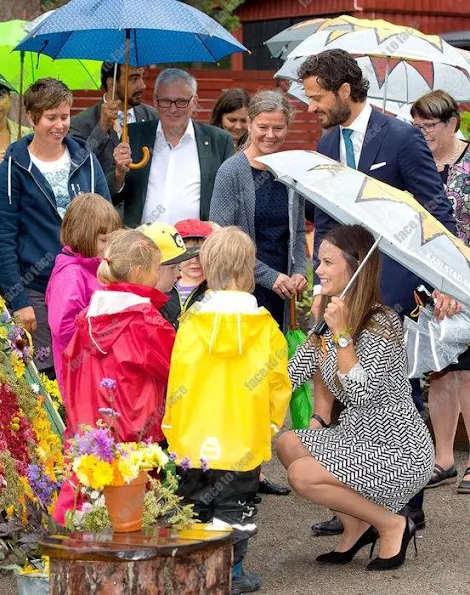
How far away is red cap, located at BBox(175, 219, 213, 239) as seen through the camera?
6.12m

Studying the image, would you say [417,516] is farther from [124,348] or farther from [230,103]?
[230,103]

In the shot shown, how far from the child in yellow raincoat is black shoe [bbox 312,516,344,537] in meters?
1.13

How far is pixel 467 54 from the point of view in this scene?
9.50 m

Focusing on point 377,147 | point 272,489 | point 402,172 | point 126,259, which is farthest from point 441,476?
point 126,259

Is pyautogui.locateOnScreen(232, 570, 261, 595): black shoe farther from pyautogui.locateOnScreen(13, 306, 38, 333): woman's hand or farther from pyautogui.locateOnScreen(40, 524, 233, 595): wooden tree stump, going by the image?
pyautogui.locateOnScreen(13, 306, 38, 333): woman's hand

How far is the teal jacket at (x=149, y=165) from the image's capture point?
23.2 ft

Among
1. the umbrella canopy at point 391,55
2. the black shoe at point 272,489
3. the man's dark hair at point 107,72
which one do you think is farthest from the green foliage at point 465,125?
the black shoe at point 272,489

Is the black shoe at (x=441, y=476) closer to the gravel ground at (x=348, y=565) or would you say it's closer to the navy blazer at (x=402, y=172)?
the gravel ground at (x=348, y=565)

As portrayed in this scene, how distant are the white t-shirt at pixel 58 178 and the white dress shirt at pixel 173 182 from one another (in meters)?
0.59

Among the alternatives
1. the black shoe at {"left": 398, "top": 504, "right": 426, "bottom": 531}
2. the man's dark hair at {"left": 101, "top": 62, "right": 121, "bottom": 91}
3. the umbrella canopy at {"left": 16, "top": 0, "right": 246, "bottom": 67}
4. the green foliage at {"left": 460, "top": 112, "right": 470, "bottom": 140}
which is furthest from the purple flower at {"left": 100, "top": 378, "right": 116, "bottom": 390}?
the green foliage at {"left": 460, "top": 112, "right": 470, "bottom": 140}

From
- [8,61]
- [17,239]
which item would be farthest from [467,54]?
[17,239]

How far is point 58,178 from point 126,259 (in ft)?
5.10

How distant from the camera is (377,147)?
5.98m

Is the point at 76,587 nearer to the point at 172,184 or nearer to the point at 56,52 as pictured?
the point at 172,184
